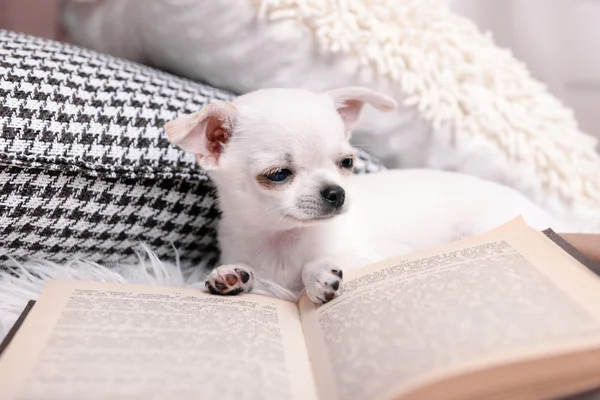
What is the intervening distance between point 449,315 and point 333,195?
0.82 feet

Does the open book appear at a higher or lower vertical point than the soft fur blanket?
lower

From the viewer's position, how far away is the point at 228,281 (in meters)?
0.84

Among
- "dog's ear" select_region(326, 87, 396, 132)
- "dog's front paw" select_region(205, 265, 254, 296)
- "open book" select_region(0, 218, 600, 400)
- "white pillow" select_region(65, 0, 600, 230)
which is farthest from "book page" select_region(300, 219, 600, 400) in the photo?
"white pillow" select_region(65, 0, 600, 230)

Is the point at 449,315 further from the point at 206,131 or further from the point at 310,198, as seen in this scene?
the point at 206,131

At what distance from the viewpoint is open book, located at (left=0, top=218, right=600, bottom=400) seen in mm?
571

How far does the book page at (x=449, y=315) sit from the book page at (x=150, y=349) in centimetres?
5

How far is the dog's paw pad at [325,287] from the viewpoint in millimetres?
794

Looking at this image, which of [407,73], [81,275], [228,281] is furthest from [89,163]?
[407,73]

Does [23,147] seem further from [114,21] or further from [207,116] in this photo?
[114,21]

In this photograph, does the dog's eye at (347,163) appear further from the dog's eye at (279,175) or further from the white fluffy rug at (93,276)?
the white fluffy rug at (93,276)

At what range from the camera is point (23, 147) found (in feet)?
2.85

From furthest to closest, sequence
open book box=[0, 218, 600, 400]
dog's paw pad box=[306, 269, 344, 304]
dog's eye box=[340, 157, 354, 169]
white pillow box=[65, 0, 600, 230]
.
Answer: white pillow box=[65, 0, 600, 230] < dog's eye box=[340, 157, 354, 169] < dog's paw pad box=[306, 269, 344, 304] < open book box=[0, 218, 600, 400]

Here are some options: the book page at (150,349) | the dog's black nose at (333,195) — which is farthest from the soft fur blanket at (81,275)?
the dog's black nose at (333,195)

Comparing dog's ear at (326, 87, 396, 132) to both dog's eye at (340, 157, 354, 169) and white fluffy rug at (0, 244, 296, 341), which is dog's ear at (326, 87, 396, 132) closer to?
dog's eye at (340, 157, 354, 169)
